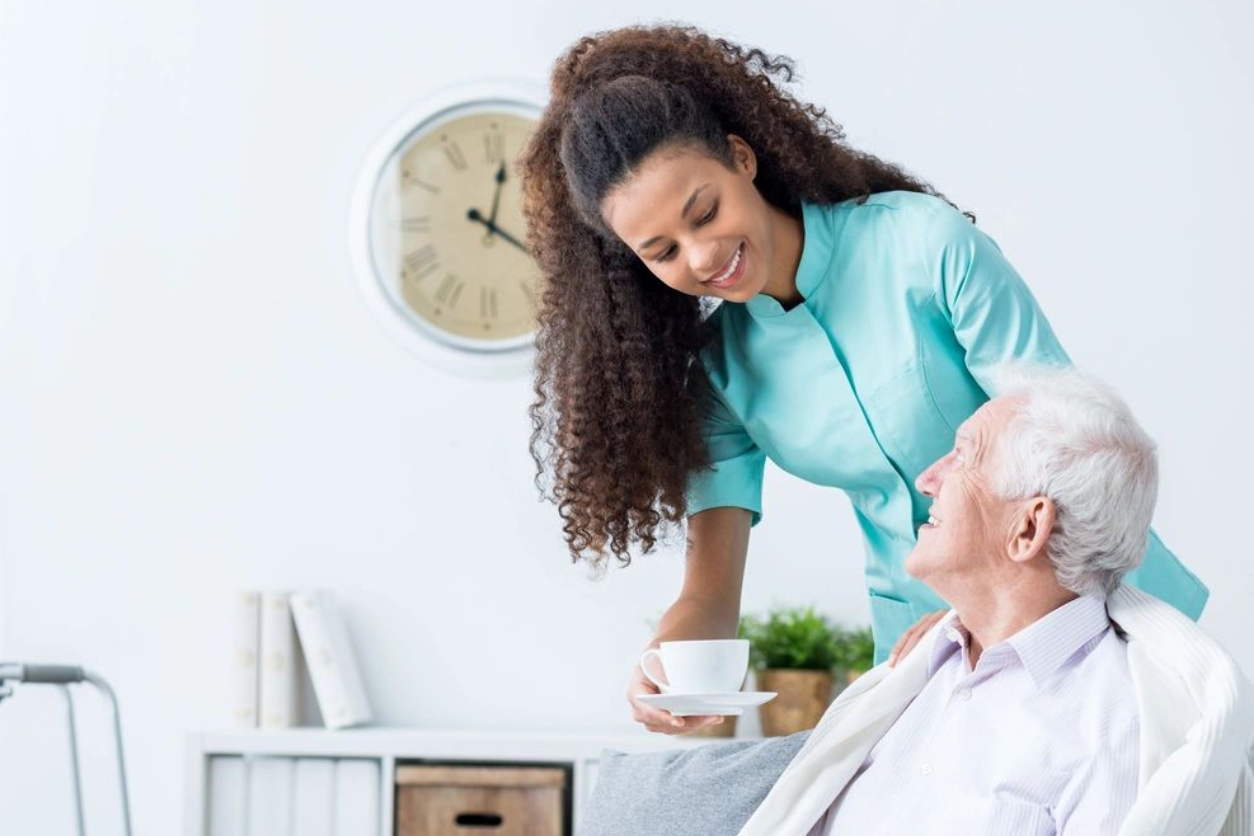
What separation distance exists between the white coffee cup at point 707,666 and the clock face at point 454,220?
71.0 inches

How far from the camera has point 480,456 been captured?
3.23 meters

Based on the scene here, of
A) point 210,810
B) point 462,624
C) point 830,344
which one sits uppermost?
point 830,344

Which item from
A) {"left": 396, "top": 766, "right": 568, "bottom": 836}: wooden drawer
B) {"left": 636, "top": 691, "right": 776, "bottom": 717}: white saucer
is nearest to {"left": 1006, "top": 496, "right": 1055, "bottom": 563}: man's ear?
{"left": 636, "top": 691, "right": 776, "bottom": 717}: white saucer

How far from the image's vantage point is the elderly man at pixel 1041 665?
135 centimetres

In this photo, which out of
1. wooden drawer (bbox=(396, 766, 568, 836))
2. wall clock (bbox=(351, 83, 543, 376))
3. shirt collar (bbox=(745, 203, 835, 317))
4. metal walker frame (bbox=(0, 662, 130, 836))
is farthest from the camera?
wall clock (bbox=(351, 83, 543, 376))

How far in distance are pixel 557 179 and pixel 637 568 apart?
1.52 m

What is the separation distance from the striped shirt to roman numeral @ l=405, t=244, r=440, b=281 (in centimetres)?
188

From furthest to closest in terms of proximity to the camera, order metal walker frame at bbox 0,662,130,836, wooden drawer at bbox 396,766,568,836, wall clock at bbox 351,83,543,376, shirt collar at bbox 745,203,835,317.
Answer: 1. wall clock at bbox 351,83,543,376
2. wooden drawer at bbox 396,766,568,836
3. metal walker frame at bbox 0,662,130,836
4. shirt collar at bbox 745,203,835,317

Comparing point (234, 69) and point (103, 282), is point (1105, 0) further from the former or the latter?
point (103, 282)

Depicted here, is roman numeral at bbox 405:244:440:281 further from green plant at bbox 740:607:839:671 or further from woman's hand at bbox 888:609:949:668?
woman's hand at bbox 888:609:949:668

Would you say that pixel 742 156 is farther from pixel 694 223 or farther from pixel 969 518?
pixel 969 518

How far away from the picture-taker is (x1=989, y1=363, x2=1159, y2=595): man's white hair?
1.46 metres

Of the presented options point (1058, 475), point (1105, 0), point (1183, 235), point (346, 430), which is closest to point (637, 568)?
point (346, 430)

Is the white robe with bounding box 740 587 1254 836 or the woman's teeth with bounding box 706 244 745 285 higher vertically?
the woman's teeth with bounding box 706 244 745 285
